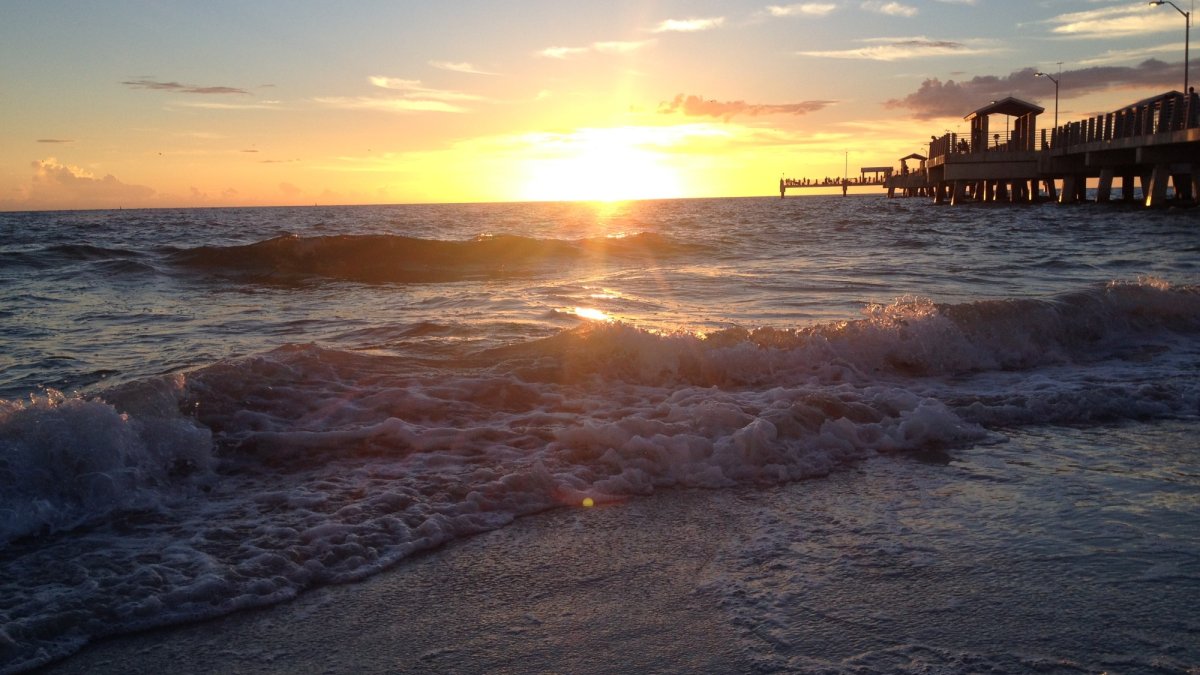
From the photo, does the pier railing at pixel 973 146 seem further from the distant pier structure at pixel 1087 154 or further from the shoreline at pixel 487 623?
the shoreline at pixel 487 623

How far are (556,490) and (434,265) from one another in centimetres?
1538

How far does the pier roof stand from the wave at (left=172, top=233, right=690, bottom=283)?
1196 inches

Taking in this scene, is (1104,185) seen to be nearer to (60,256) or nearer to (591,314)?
(591,314)

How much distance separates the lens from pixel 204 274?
16.8 metres

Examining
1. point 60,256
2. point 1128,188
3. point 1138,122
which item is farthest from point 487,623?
point 1128,188

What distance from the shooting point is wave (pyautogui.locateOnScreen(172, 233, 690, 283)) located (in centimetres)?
1733

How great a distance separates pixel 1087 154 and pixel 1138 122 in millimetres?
5201

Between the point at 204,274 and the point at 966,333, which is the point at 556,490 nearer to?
the point at 966,333

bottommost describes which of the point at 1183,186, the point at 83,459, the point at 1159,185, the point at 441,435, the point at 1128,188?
the point at 441,435

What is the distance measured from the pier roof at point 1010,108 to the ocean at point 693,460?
39.0 meters

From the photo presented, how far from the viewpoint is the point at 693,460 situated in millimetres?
4824

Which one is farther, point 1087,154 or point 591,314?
point 1087,154

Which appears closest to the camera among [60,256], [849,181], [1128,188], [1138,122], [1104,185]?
[60,256]

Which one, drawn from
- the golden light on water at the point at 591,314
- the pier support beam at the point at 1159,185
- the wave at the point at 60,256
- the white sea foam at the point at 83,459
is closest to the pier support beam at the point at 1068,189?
the pier support beam at the point at 1159,185
